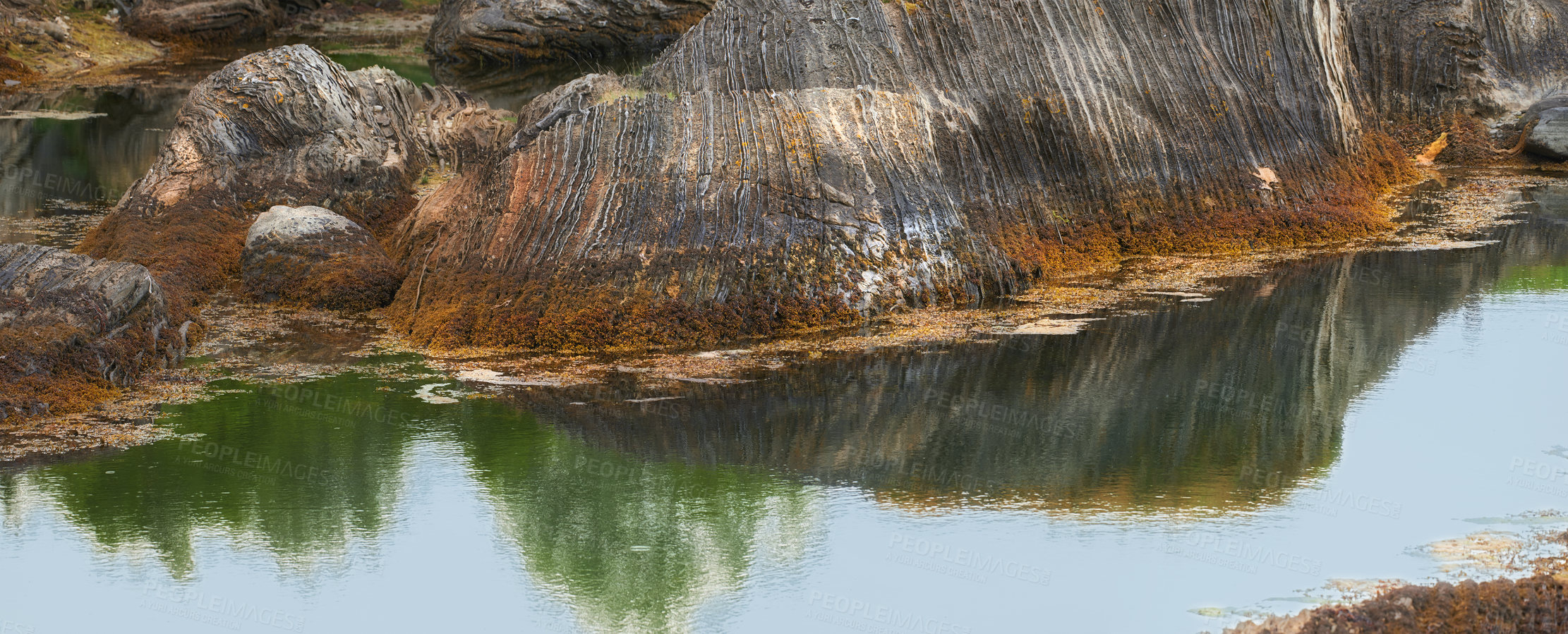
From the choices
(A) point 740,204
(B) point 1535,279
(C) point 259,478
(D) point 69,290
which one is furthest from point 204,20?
(B) point 1535,279

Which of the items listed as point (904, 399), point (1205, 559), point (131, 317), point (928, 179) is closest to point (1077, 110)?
point (928, 179)

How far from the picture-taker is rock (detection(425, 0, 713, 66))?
29234mm

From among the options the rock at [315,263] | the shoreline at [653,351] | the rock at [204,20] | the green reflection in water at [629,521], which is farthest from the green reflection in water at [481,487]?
the rock at [204,20]

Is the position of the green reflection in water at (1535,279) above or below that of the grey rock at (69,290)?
below

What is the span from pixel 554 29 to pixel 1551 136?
19.4m

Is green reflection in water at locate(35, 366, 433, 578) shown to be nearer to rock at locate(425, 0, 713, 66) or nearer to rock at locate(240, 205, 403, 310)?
rock at locate(240, 205, 403, 310)

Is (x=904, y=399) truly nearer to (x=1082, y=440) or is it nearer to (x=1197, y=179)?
(x=1082, y=440)

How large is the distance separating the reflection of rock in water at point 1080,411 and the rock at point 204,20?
25075 millimetres

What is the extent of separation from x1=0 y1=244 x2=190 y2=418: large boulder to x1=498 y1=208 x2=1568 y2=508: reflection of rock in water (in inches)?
93.7

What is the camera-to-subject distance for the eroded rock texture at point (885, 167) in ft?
30.0

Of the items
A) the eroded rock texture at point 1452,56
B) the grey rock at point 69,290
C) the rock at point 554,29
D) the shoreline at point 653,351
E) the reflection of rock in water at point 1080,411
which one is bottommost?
the reflection of rock in water at point 1080,411

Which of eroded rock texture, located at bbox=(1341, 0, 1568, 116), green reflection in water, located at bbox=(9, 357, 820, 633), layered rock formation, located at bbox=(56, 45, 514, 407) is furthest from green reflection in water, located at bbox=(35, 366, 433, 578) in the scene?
eroded rock texture, located at bbox=(1341, 0, 1568, 116)

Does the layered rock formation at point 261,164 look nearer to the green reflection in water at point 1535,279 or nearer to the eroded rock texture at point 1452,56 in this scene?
the green reflection in water at point 1535,279

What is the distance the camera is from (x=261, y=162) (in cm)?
1239
